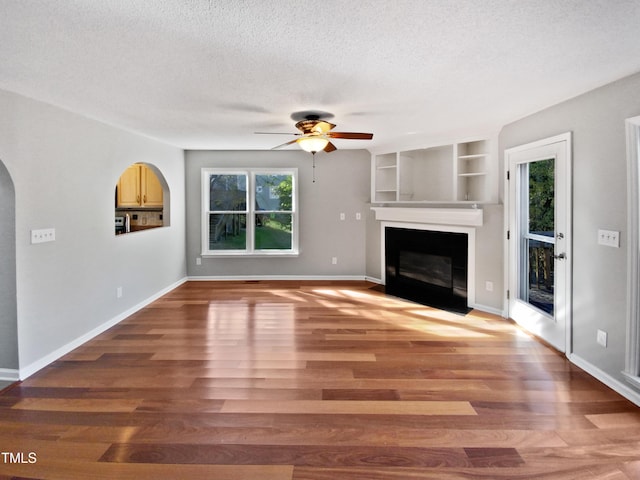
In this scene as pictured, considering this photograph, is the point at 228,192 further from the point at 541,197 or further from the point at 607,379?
the point at 607,379

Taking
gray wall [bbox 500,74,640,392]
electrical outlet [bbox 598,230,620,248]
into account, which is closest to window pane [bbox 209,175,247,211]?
gray wall [bbox 500,74,640,392]

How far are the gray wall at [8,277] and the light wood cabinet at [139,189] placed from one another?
357 cm

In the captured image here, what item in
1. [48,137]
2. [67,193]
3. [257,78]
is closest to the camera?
[257,78]

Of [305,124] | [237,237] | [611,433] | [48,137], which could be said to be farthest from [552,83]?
[237,237]

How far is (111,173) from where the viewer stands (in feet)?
13.4

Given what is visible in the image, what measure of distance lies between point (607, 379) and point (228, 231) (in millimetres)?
5437

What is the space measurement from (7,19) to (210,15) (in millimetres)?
1012

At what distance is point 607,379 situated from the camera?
2727 mm

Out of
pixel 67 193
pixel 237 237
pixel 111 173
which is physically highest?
pixel 111 173

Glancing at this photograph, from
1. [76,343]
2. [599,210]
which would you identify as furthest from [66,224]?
[599,210]

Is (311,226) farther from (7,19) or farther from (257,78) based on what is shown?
(7,19)

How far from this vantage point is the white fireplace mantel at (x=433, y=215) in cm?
456

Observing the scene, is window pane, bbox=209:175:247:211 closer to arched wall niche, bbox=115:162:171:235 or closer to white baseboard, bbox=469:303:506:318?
arched wall niche, bbox=115:162:171:235

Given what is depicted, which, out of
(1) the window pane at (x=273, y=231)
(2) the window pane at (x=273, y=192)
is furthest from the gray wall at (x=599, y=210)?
(1) the window pane at (x=273, y=231)
